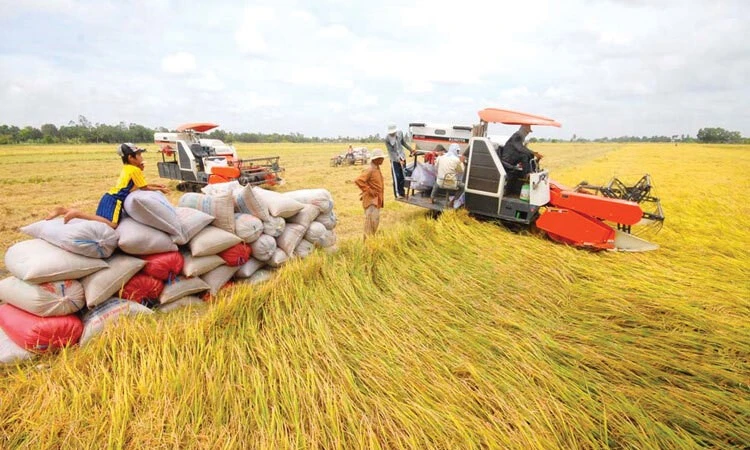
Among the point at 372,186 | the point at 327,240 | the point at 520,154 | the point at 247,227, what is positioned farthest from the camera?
the point at 372,186

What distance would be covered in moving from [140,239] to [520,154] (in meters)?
4.63

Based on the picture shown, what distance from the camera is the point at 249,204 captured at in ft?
11.3

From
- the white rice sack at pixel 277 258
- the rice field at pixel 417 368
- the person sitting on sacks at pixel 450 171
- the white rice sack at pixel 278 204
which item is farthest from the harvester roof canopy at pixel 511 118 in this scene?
the white rice sack at pixel 277 258

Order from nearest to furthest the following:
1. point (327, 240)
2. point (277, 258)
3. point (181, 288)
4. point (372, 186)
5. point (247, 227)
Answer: point (181, 288) < point (247, 227) < point (277, 258) < point (327, 240) < point (372, 186)

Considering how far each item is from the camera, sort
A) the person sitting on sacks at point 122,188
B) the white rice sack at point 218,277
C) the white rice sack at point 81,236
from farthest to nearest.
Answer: the white rice sack at point 218,277, the person sitting on sacks at point 122,188, the white rice sack at point 81,236

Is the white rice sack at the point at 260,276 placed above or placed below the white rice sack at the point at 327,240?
below

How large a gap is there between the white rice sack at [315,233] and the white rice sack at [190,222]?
122cm

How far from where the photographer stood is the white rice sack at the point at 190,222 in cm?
287

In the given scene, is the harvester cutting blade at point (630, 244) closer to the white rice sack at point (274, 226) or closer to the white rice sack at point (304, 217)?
the white rice sack at point (304, 217)

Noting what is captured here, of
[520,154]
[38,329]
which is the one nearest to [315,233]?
[38,329]

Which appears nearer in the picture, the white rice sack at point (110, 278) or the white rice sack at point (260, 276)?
the white rice sack at point (110, 278)

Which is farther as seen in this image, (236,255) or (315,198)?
(315,198)

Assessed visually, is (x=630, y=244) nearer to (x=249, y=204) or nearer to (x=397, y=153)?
(x=397, y=153)

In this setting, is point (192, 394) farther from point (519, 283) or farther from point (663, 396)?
point (519, 283)
